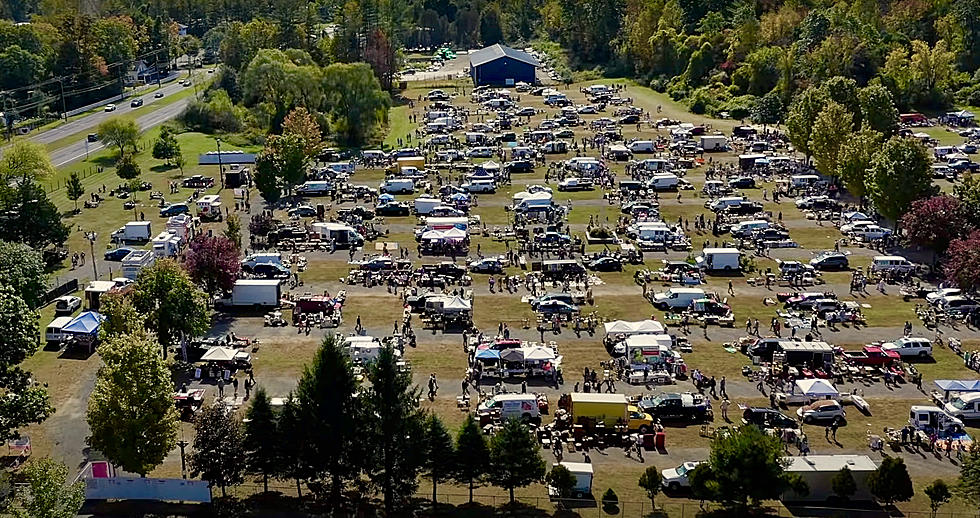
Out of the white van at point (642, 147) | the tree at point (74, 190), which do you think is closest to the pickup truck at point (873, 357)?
the white van at point (642, 147)

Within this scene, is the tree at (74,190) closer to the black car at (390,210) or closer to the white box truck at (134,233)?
the white box truck at (134,233)

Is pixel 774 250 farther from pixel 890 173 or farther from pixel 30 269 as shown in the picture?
pixel 30 269

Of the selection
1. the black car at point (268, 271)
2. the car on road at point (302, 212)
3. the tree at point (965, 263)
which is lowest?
the car on road at point (302, 212)

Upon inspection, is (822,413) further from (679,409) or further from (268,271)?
(268,271)

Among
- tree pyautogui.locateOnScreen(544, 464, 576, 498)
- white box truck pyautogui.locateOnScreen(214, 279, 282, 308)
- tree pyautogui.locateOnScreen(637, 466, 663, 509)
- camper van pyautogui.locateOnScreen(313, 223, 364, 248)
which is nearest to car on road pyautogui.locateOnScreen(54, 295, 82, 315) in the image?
white box truck pyautogui.locateOnScreen(214, 279, 282, 308)

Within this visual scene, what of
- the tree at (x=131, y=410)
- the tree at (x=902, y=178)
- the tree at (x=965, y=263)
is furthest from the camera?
the tree at (x=902, y=178)

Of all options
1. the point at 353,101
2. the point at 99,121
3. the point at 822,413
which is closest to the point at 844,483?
the point at 822,413

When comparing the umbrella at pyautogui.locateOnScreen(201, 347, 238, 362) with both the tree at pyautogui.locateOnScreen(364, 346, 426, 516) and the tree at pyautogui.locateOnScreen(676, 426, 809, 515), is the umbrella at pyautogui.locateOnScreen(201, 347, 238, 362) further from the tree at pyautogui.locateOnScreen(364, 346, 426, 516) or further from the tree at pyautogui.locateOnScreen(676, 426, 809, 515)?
the tree at pyautogui.locateOnScreen(676, 426, 809, 515)
